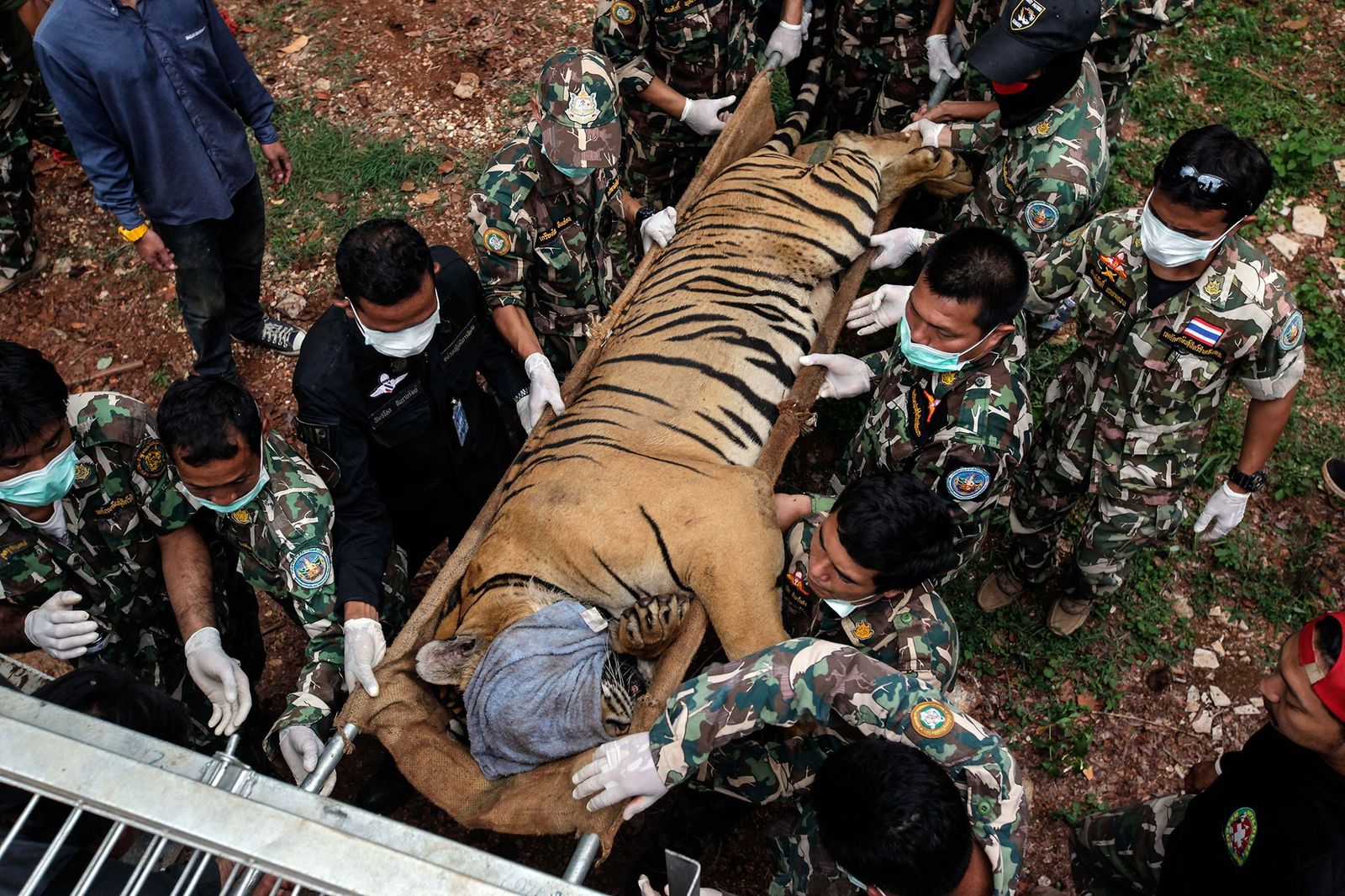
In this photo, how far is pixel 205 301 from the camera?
4934mm

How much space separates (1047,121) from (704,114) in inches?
70.8

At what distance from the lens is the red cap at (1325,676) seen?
2416 mm

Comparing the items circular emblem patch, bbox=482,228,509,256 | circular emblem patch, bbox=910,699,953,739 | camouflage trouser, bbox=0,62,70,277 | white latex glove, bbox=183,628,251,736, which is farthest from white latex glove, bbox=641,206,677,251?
camouflage trouser, bbox=0,62,70,277

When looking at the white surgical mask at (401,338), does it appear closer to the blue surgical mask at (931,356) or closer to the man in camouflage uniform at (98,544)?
the man in camouflage uniform at (98,544)

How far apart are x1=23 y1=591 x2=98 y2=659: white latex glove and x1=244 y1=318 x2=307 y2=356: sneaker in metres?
2.74

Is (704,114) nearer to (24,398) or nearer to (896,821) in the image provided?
(24,398)

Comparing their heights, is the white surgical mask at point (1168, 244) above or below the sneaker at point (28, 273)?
above

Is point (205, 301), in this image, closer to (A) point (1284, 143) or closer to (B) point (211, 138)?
(B) point (211, 138)

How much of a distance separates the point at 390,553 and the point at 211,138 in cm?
247

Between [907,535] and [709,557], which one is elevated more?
[907,535]

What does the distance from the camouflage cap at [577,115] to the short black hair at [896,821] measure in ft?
8.49

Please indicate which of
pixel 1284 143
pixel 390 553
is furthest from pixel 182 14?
pixel 1284 143

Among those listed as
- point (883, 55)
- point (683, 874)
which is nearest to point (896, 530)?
point (683, 874)

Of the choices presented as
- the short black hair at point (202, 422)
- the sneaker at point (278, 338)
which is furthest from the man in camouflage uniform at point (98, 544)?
the sneaker at point (278, 338)
